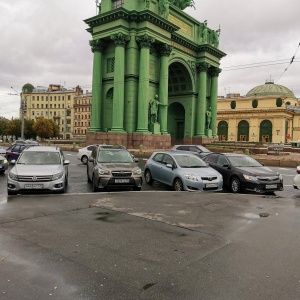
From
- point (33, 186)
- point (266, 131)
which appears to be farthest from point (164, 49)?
point (266, 131)

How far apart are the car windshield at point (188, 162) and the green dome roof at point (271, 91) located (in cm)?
8766

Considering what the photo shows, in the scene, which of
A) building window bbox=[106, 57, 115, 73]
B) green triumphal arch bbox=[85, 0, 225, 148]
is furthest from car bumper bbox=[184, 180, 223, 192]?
building window bbox=[106, 57, 115, 73]

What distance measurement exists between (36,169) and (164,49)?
31283mm

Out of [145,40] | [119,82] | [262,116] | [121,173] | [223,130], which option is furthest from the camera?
[223,130]

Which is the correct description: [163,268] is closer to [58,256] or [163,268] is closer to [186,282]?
[186,282]

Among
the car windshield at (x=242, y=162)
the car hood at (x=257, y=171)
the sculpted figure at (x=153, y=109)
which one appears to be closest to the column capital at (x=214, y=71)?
the sculpted figure at (x=153, y=109)

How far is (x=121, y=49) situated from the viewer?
117 feet

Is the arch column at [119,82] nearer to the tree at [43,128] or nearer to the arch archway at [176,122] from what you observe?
the arch archway at [176,122]

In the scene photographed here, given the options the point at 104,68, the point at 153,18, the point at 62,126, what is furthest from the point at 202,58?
the point at 62,126

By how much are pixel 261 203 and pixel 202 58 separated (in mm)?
39072

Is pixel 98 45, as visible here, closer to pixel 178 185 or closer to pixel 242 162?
pixel 242 162

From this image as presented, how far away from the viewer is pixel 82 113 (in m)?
117

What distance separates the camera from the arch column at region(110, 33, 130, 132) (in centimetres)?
3571

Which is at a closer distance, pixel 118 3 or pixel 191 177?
pixel 191 177
